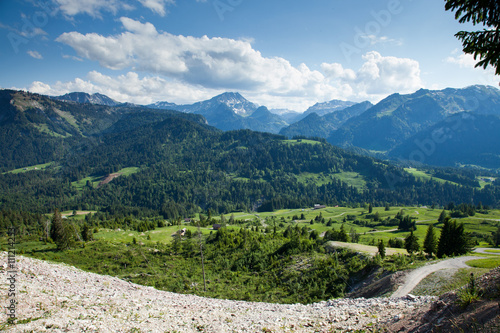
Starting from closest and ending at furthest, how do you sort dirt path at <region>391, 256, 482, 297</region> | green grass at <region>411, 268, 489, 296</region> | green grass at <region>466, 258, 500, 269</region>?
green grass at <region>411, 268, 489, 296</region> < dirt path at <region>391, 256, 482, 297</region> < green grass at <region>466, 258, 500, 269</region>

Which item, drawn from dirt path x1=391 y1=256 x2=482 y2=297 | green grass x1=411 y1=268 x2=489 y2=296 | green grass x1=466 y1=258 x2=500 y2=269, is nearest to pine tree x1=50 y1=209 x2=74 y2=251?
dirt path x1=391 y1=256 x2=482 y2=297

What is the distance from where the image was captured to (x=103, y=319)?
57.2 feet

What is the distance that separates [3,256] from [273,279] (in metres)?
38.3

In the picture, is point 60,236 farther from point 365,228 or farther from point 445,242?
point 365,228

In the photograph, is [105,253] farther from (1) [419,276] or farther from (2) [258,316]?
(1) [419,276]

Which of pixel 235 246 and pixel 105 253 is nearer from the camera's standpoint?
pixel 105 253

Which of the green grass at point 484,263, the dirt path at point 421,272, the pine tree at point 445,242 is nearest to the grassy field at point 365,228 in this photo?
the pine tree at point 445,242

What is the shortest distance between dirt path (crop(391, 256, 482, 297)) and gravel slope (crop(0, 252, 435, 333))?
606 cm

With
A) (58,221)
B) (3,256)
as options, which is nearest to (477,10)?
(3,256)

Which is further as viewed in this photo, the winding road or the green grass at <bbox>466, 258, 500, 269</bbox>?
the green grass at <bbox>466, 258, 500, 269</bbox>

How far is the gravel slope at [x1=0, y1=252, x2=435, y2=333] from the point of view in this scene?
1587cm

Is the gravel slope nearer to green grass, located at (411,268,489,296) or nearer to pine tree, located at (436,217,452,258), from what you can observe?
green grass, located at (411,268,489,296)

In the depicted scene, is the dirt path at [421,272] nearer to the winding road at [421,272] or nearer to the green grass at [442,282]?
the winding road at [421,272]

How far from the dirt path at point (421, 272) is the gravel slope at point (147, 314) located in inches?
239
